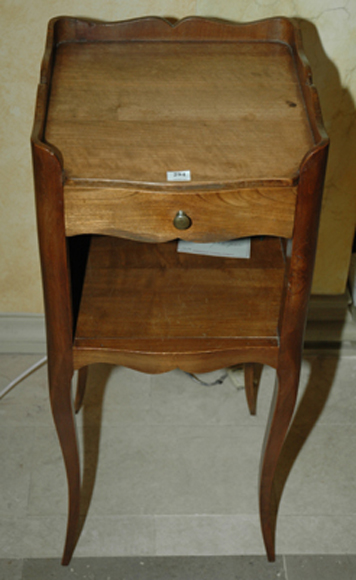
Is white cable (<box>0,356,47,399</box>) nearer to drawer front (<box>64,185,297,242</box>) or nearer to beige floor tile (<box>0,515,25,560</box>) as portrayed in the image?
beige floor tile (<box>0,515,25,560</box>)

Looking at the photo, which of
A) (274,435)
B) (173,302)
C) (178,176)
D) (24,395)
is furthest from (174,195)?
(24,395)

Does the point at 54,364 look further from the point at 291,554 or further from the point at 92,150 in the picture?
the point at 291,554

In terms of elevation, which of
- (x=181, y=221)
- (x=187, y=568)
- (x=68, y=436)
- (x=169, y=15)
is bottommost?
(x=187, y=568)

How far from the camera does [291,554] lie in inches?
Result: 56.0

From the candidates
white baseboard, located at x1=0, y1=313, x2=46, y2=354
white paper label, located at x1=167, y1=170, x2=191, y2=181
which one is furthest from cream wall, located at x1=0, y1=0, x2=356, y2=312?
white paper label, located at x1=167, y1=170, x2=191, y2=181

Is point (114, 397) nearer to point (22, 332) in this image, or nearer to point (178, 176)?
point (22, 332)

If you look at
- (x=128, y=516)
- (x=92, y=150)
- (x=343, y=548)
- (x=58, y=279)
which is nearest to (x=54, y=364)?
(x=58, y=279)

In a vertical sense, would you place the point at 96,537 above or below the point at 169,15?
below

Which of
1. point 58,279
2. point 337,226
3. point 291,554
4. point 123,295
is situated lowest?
point 291,554

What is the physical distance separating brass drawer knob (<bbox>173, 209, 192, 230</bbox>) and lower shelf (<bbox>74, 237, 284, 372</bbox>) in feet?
0.77

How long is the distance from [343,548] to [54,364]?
733 millimetres

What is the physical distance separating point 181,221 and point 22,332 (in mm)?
959

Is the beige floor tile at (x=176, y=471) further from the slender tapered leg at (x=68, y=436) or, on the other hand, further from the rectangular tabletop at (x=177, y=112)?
the rectangular tabletop at (x=177, y=112)

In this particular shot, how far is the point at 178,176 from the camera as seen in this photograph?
921 millimetres
